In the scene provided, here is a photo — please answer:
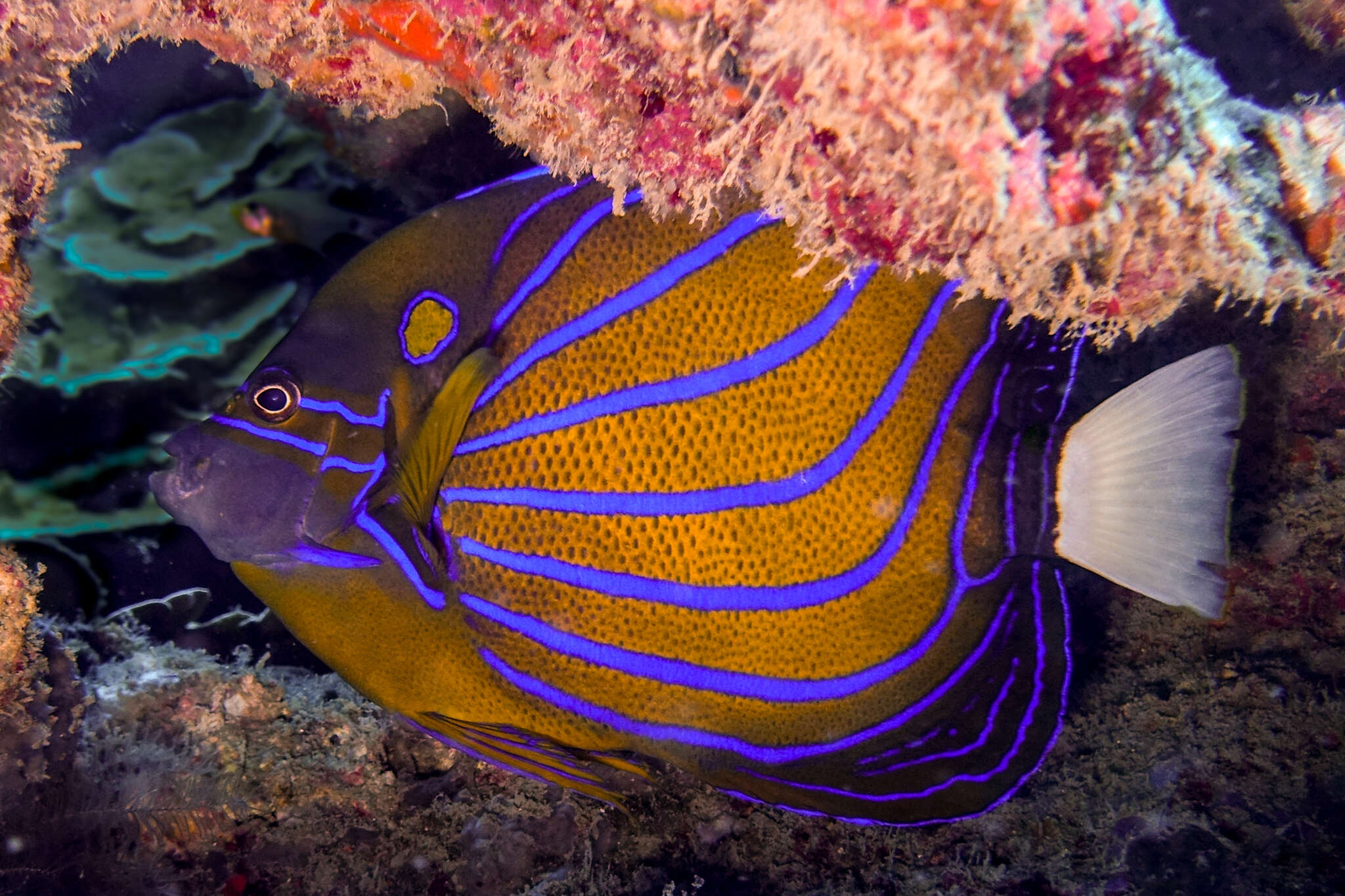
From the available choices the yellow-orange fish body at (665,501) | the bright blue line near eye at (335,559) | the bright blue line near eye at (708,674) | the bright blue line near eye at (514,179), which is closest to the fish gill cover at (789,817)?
the bright blue line near eye at (514,179)

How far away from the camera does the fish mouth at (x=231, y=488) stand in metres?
1.91

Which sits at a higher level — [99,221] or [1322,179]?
[99,221]

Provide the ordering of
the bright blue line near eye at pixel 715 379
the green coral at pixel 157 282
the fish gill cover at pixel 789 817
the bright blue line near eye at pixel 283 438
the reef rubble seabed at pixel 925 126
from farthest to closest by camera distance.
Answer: the green coral at pixel 157 282 < the fish gill cover at pixel 789 817 < the bright blue line near eye at pixel 283 438 < the bright blue line near eye at pixel 715 379 < the reef rubble seabed at pixel 925 126

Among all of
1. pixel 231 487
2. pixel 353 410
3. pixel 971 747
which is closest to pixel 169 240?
pixel 231 487

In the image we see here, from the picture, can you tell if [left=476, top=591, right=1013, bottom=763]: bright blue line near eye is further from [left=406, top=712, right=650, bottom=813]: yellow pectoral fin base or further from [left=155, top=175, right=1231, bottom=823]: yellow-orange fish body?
[left=406, top=712, right=650, bottom=813]: yellow pectoral fin base

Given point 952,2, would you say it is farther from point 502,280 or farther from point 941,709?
point 941,709

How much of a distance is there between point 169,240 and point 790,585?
4184mm

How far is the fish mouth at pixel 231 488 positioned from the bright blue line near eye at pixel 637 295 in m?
0.55

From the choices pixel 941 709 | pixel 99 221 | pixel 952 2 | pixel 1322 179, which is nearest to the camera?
pixel 952 2

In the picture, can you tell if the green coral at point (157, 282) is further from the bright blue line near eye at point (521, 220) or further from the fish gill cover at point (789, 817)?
the bright blue line near eye at point (521, 220)

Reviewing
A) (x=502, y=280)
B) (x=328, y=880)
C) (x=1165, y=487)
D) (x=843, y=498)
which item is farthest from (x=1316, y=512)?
(x=328, y=880)

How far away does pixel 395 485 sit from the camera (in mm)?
1956

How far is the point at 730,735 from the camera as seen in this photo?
2.00m

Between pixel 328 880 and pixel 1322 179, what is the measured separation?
335 cm
